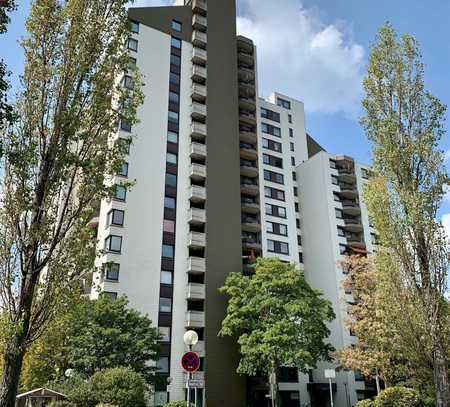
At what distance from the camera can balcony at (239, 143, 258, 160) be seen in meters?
51.4

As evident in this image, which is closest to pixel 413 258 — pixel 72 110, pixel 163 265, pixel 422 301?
pixel 422 301

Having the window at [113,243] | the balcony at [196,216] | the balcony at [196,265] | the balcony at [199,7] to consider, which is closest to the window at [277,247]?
the balcony at [196,216]

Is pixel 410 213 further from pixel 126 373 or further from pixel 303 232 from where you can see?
Answer: pixel 303 232

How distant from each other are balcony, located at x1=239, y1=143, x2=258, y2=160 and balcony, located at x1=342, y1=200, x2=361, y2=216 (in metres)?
13.6

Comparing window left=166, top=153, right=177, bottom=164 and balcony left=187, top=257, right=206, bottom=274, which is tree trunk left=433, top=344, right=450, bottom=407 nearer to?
balcony left=187, top=257, right=206, bottom=274

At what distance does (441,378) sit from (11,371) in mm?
13576

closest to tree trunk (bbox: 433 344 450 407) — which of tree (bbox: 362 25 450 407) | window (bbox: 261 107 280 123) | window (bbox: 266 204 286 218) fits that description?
tree (bbox: 362 25 450 407)

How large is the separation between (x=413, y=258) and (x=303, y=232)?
38.4 m

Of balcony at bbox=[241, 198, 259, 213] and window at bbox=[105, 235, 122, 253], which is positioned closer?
window at bbox=[105, 235, 122, 253]

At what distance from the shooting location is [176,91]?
152 ft

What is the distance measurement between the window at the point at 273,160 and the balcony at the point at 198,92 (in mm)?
11708

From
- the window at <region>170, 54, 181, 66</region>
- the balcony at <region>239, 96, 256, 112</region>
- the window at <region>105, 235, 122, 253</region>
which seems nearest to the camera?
the window at <region>105, 235, 122, 253</region>

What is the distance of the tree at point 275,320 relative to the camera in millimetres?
32344

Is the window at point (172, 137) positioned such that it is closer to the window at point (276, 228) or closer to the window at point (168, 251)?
the window at point (168, 251)
